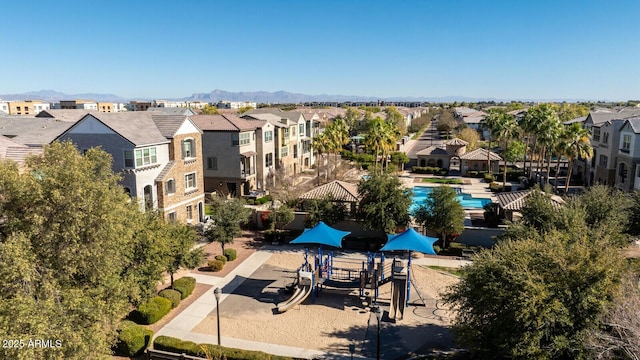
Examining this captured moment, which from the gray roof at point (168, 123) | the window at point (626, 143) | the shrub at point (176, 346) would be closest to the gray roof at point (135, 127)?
the gray roof at point (168, 123)

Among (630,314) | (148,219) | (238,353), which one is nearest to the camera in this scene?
(630,314)

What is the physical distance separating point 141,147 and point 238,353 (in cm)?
1852

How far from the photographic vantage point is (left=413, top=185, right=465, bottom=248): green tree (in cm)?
3056

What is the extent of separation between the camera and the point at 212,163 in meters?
47.4

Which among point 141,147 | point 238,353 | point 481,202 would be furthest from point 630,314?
point 481,202

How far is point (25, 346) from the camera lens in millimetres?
10766

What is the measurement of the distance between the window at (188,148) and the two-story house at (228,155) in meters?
9.58

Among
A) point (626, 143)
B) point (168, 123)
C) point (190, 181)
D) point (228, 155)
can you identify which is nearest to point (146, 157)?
point (168, 123)

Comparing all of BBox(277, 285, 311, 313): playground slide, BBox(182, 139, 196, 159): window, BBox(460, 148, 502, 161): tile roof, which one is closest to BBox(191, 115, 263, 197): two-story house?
BBox(182, 139, 196, 159): window

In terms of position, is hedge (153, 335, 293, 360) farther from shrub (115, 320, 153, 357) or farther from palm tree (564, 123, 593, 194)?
palm tree (564, 123, 593, 194)

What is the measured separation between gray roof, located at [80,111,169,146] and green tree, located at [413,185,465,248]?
20391 millimetres

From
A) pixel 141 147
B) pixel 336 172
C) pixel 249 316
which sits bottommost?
pixel 249 316

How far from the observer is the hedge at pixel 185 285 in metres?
23.8

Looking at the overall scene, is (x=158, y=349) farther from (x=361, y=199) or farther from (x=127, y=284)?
(x=361, y=199)
